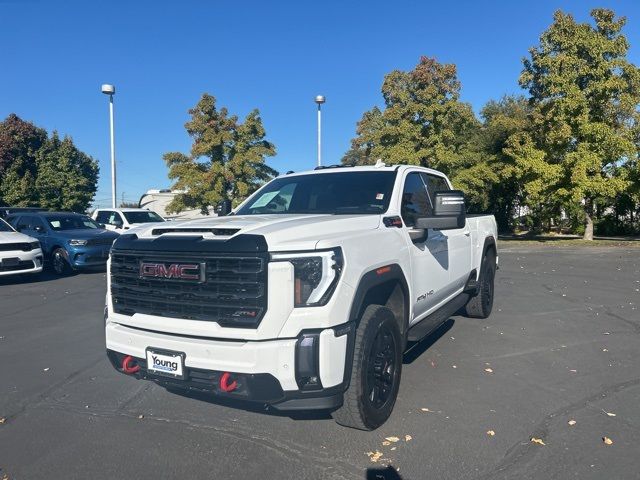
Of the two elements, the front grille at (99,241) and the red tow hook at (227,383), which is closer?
the red tow hook at (227,383)

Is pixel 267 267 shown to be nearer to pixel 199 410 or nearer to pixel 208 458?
pixel 208 458

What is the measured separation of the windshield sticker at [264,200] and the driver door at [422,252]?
1.38 meters

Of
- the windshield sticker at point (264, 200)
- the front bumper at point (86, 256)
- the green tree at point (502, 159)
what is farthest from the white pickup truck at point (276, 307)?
the green tree at point (502, 159)

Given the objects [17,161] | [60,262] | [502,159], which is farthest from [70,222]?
[17,161]

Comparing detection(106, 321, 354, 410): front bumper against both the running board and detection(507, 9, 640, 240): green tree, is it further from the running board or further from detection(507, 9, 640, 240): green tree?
detection(507, 9, 640, 240): green tree

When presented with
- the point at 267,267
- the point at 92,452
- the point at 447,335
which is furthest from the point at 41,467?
the point at 447,335

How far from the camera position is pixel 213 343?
320 cm

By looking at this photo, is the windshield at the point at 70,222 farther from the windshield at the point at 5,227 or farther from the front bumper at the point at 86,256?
the windshield at the point at 5,227

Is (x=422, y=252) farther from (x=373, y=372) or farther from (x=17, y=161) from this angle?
(x=17, y=161)

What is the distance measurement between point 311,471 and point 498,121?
2607 centimetres

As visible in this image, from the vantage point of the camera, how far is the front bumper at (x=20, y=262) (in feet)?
36.0

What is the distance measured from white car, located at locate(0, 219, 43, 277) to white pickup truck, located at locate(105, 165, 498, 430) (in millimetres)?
8645

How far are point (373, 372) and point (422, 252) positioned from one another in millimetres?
1374

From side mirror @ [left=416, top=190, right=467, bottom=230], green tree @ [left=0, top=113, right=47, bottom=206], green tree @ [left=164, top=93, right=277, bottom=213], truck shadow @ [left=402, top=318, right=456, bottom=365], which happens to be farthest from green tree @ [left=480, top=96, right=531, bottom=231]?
green tree @ [left=0, top=113, right=47, bottom=206]
